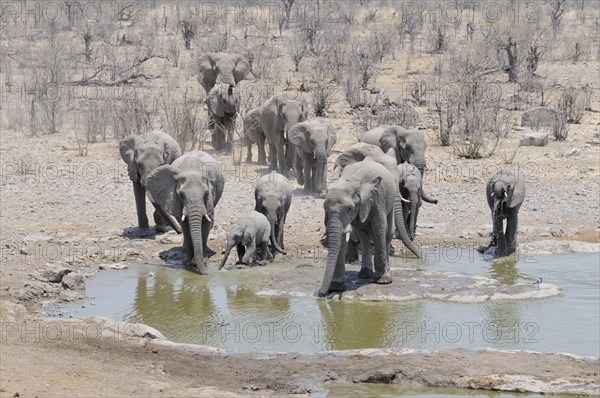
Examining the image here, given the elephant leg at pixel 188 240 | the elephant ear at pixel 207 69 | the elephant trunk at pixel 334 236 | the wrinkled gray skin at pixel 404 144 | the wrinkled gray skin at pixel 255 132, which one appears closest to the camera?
the elephant trunk at pixel 334 236

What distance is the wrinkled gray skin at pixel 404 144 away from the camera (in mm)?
16078

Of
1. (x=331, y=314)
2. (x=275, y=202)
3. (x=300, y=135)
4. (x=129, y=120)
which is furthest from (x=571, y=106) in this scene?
(x=331, y=314)

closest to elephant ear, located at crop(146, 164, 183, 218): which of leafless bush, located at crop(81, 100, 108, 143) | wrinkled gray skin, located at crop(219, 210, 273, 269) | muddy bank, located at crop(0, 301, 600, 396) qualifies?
wrinkled gray skin, located at crop(219, 210, 273, 269)

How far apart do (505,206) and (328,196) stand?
3.68 metres

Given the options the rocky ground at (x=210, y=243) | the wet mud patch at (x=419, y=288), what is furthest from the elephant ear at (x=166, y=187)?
the wet mud patch at (x=419, y=288)

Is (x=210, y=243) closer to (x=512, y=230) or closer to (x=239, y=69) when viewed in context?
(x=512, y=230)

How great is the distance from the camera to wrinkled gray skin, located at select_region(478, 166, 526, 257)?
1412 cm

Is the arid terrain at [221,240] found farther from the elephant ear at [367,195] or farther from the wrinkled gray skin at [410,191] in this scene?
→ the elephant ear at [367,195]

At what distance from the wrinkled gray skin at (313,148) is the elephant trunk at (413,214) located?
97.0 inches

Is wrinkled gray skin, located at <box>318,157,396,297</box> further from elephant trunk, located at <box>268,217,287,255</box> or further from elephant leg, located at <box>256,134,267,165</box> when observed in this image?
elephant leg, located at <box>256,134,267,165</box>

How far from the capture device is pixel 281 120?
1888cm

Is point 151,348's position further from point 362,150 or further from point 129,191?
point 129,191

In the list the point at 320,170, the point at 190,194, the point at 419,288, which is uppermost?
the point at 320,170

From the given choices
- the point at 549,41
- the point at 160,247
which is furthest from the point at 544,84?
the point at 160,247
